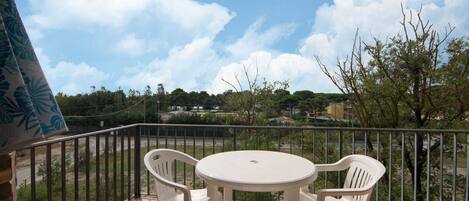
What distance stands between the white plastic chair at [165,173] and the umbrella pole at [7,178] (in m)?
0.92

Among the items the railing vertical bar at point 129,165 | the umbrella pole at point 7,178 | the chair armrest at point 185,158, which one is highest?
the umbrella pole at point 7,178

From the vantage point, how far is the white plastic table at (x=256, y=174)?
1832mm

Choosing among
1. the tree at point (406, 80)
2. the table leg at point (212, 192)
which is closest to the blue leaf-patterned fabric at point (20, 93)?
the table leg at point (212, 192)

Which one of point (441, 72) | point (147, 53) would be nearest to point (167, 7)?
point (147, 53)

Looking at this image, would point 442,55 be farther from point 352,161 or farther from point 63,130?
point 63,130

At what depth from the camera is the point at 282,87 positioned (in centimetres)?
855

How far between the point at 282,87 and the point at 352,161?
6.17 m

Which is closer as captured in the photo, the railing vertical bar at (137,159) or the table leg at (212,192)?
the table leg at (212,192)

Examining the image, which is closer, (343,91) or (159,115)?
(343,91)

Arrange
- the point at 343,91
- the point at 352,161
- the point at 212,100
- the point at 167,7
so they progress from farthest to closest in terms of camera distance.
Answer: the point at 212,100, the point at 343,91, the point at 167,7, the point at 352,161

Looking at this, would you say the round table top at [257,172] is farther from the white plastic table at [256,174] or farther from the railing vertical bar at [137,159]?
the railing vertical bar at [137,159]

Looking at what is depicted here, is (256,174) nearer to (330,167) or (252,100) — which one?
(330,167)

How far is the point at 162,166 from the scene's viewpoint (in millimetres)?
2459

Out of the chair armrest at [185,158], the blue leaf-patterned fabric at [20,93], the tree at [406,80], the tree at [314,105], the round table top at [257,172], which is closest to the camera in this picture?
the blue leaf-patterned fabric at [20,93]
